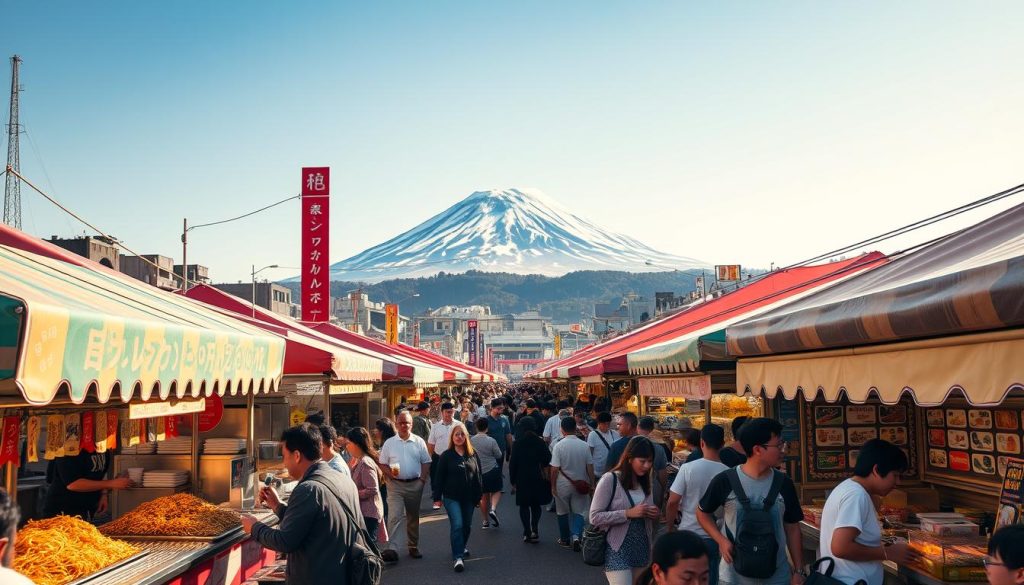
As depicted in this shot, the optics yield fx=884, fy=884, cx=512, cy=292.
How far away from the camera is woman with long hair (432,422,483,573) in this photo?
10148 mm

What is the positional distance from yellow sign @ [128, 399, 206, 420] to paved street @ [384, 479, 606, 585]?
2.88 m

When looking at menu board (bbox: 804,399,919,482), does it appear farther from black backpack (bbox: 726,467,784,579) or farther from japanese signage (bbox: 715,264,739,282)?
japanese signage (bbox: 715,264,739,282)

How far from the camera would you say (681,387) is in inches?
427

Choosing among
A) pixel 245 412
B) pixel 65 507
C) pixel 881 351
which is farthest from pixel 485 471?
pixel 881 351

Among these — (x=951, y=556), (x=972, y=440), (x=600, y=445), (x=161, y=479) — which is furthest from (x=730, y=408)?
(x=161, y=479)

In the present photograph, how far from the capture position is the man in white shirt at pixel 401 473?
33.3 feet

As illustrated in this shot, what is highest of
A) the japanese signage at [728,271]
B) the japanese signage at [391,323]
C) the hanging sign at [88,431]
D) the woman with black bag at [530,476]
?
the japanese signage at [728,271]

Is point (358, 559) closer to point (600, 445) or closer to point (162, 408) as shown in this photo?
point (162, 408)

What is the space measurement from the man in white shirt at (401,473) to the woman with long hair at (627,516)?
4.35 m

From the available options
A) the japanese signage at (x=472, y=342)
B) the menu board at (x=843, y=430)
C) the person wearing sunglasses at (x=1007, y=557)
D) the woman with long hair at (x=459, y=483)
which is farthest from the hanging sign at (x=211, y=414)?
the japanese signage at (x=472, y=342)

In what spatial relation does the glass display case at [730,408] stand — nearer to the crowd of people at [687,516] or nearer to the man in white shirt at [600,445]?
the man in white shirt at [600,445]

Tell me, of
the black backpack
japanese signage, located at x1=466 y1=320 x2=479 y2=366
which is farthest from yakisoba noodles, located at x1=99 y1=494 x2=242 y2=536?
japanese signage, located at x1=466 y1=320 x2=479 y2=366

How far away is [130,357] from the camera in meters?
4.55

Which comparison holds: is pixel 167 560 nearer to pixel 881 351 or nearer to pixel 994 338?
pixel 881 351
